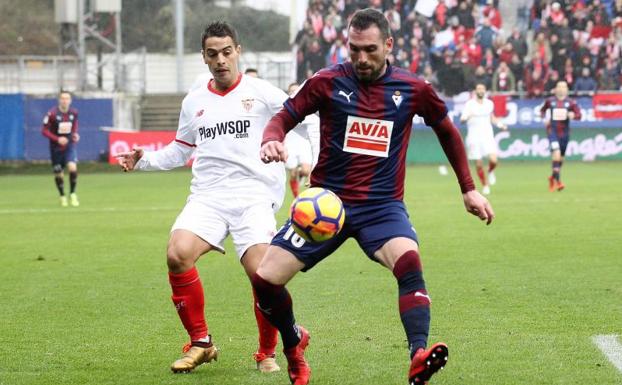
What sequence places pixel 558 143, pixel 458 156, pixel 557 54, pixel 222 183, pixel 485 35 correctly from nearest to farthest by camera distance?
pixel 458 156 → pixel 222 183 → pixel 558 143 → pixel 557 54 → pixel 485 35

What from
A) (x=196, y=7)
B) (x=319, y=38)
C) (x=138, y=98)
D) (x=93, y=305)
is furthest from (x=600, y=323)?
(x=196, y=7)

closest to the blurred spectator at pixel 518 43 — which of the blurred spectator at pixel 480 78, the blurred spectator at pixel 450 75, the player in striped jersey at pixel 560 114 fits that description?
the blurred spectator at pixel 480 78

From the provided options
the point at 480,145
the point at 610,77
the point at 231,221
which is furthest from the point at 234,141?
the point at 610,77

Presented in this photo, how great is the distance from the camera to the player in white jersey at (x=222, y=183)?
22.8 ft

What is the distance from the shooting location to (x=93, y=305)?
9461 mm

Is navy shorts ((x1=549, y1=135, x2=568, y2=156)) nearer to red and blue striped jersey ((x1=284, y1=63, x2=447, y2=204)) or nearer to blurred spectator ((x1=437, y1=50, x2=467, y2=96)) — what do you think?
blurred spectator ((x1=437, y1=50, x2=467, y2=96))

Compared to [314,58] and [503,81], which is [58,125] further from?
[503,81]

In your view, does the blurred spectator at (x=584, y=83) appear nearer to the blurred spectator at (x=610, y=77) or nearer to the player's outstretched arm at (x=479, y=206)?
the blurred spectator at (x=610, y=77)

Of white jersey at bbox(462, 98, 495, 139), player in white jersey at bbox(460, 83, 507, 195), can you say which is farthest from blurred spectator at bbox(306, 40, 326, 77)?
white jersey at bbox(462, 98, 495, 139)

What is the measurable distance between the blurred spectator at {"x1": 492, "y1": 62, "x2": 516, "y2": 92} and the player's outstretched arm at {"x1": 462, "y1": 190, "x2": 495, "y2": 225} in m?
28.5

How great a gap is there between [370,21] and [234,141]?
1.62 meters

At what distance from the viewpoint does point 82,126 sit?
34344 millimetres

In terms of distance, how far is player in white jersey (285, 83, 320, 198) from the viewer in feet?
23.7

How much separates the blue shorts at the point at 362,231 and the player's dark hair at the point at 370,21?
2.99 ft
